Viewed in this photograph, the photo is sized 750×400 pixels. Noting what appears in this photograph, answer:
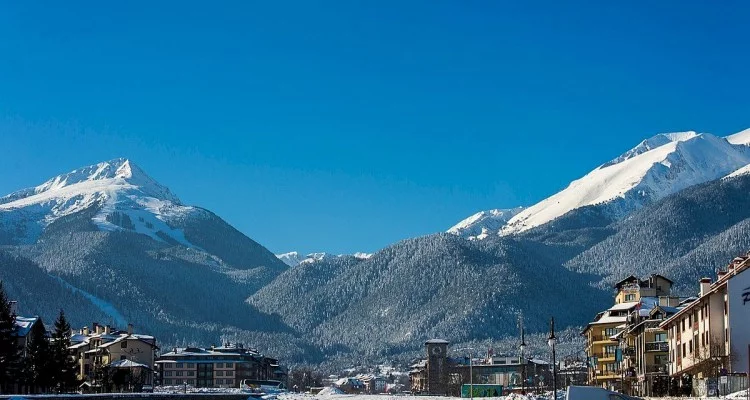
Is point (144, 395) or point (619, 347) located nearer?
point (144, 395)

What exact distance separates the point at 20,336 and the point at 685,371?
88.0 meters

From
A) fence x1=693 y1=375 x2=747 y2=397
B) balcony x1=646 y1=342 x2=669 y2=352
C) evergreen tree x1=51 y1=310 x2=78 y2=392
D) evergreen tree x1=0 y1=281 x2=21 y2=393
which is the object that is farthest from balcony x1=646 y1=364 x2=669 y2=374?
evergreen tree x1=0 y1=281 x2=21 y2=393

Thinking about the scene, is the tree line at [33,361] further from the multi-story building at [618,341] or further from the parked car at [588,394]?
the parked car at [588,394]

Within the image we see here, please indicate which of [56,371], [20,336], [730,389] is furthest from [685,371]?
[20,336]

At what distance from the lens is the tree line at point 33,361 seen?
144125mm

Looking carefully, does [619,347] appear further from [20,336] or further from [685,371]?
[20,336]

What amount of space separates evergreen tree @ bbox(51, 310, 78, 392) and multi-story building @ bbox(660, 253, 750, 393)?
239ft

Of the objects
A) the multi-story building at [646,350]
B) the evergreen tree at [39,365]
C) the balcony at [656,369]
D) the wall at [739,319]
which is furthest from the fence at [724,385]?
the evergreen tree at [39,365]

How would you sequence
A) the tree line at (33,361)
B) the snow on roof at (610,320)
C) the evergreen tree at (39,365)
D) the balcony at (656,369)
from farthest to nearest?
the snow on roof at (610,320) → the evergreen tree at (39,365) → the tree line at (33,361) → the balcony at (656,369)

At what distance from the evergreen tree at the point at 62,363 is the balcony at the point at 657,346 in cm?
6813

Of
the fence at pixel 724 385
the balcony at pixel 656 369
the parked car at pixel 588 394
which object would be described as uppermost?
the balcony at pixel 656 369

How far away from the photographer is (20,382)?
14975cm

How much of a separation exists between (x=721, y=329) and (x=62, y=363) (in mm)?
81029

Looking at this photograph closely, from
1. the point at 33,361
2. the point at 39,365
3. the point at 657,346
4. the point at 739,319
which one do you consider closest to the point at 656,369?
the point at 657,346
